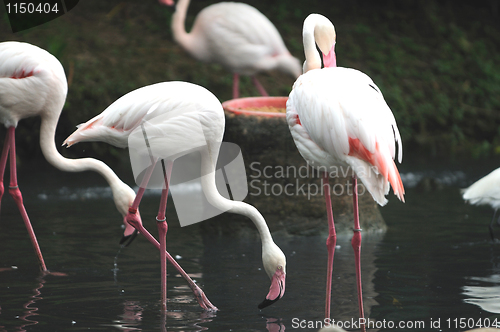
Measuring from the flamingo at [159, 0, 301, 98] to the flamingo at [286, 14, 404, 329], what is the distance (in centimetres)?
384

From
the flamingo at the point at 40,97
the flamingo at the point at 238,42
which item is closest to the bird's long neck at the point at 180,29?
the flamingo at the point at 238,42

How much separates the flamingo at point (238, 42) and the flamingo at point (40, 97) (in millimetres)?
3037

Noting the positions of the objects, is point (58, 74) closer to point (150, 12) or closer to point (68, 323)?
point (68, 323)

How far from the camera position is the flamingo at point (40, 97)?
4848 mm

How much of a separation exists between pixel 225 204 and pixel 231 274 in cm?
74

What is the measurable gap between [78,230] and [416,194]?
3.56m

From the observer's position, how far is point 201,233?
6.02 meters

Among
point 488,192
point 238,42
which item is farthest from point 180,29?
point 488,192

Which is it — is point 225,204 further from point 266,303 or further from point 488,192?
point 488,192

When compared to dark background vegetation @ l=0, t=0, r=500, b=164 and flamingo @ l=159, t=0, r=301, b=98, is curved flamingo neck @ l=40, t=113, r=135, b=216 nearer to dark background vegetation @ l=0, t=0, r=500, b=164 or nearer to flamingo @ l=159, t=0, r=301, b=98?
flamingo @ l=159, t=0, r=301, b=98

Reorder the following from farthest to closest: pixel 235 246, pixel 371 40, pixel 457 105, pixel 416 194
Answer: pixel 371 40 < pixel 457 105 < pixel 416 194 < pixel 235 246

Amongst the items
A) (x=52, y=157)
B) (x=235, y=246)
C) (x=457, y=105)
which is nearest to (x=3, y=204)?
(x=52, y=157)

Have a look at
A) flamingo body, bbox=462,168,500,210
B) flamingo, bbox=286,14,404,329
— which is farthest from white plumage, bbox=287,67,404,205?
flamingo body, bbox=462,168,500,210

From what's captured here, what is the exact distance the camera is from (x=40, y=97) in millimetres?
4980
